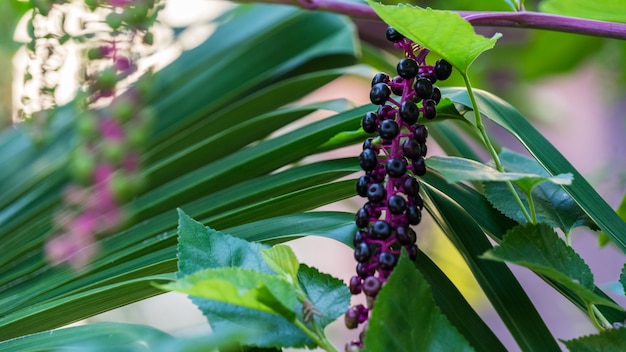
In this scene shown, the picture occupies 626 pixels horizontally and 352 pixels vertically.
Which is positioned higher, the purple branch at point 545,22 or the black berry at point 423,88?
the purple branch at point 545,22

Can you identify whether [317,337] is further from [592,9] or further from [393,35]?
[592,9]

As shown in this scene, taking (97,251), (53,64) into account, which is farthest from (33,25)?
(97,251)

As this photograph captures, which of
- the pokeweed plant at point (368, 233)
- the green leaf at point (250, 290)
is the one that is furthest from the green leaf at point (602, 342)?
the green leaf at point (250, 290)

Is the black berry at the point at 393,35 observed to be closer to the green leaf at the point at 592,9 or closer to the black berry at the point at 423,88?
the black berry at the point at 423,88

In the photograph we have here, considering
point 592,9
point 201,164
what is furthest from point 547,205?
point 201,164

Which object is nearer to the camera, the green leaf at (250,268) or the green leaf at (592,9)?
the green leaf at (250,268)

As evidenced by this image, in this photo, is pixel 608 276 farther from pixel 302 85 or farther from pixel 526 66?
pixel 302 85

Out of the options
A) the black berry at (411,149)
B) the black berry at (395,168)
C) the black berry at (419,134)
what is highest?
the black berry at (419,134)

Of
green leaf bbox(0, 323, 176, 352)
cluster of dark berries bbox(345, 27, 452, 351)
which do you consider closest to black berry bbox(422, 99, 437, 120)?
cluster of dark berries bbox(345, 27, 452, 351)
